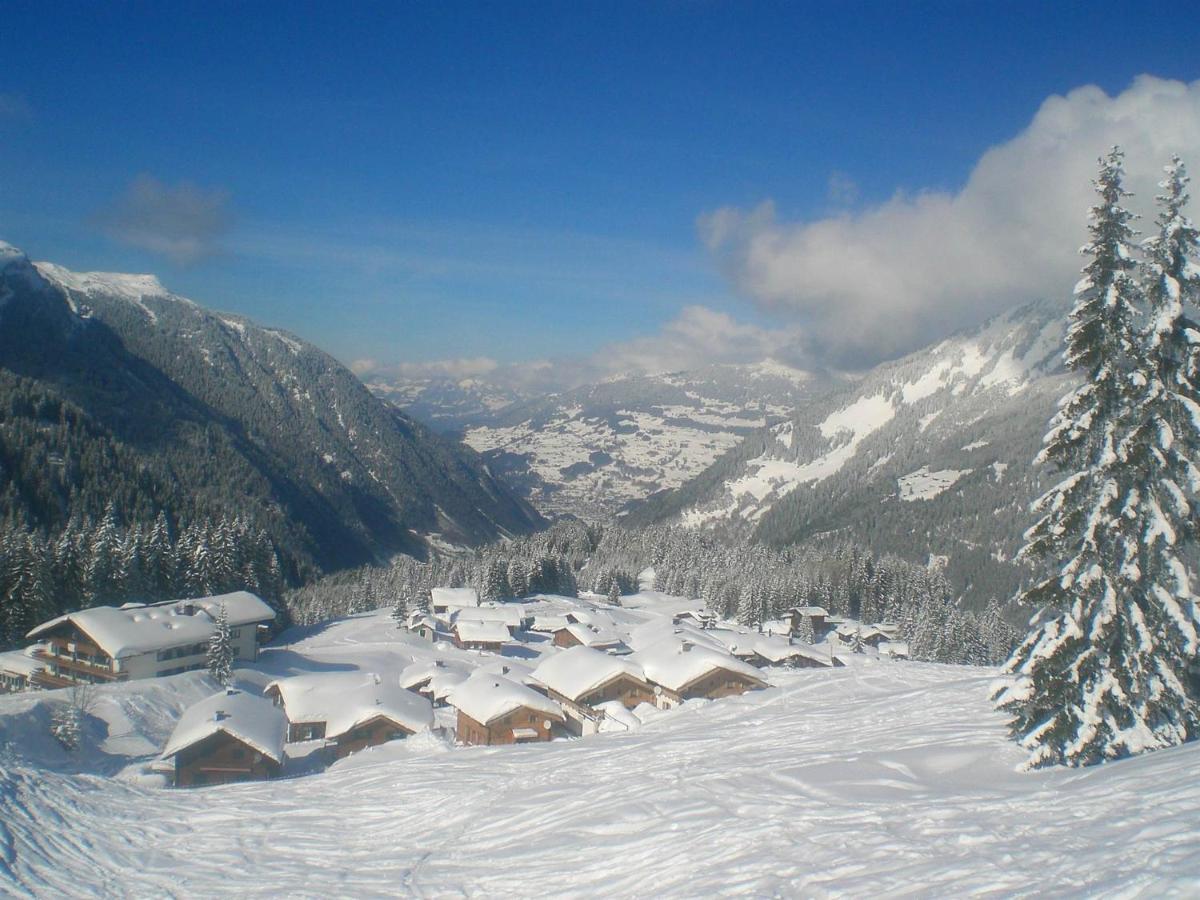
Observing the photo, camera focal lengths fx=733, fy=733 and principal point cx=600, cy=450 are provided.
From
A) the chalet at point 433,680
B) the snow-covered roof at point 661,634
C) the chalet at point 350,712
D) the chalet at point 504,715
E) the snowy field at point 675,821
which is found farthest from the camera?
the snow-covered roof at point 661,634

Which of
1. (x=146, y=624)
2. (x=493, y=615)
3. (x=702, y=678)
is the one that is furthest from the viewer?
(x=493, y=615)

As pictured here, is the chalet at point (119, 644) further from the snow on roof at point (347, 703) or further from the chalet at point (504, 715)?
the chalet at point (504, 715)

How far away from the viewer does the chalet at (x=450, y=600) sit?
88.4 meters

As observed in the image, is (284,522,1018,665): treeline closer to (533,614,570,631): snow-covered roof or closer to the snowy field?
(533,614,570,631): snow-covered roof

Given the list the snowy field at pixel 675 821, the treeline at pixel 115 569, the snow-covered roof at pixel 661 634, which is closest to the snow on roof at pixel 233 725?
the snowy field at pixel 675 821

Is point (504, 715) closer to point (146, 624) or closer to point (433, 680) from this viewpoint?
point (433, 680)

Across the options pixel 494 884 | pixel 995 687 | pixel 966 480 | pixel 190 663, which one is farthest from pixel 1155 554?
pixel 966 480

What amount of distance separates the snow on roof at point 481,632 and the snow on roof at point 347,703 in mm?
28446

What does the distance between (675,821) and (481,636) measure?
6084cm

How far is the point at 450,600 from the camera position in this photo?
294 ft

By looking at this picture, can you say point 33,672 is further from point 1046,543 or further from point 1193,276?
point 1193,276

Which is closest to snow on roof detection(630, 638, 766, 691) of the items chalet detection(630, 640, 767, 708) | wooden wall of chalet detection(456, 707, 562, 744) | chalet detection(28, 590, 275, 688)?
chalet detection(630, 640, 767, 708)

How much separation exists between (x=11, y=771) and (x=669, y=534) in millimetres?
156356

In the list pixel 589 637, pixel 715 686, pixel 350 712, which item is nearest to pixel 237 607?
pixel 350 712
